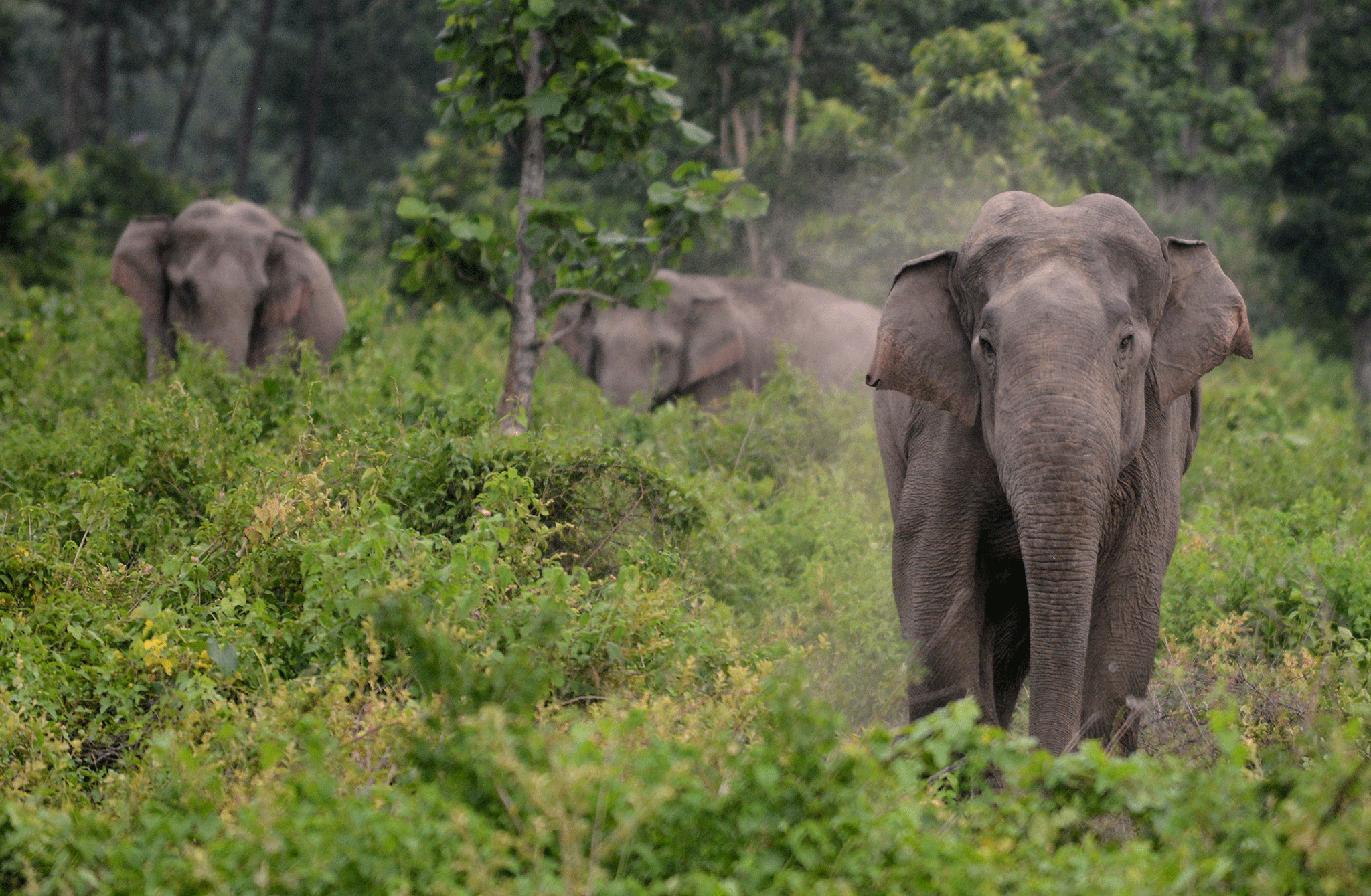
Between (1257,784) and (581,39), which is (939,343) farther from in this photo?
(581,39)

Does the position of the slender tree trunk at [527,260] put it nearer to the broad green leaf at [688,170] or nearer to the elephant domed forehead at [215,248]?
the broad green leaf at [688,170]

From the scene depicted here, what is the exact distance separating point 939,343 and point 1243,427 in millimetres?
6717

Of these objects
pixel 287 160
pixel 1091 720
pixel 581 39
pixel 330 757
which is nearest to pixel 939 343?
pixel 1091 720

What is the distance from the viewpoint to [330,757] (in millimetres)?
3332

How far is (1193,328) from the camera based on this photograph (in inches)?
179

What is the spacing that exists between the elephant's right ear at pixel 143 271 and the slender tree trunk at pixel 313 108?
1772 centimetres

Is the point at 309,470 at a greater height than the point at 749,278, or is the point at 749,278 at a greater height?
the point at 309,470

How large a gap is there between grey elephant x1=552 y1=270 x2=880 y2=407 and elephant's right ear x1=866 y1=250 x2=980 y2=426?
737 cm

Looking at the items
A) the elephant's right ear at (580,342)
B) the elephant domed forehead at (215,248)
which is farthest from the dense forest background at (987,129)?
the elephant domed forehead at (215,248)

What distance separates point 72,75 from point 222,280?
2260 cm

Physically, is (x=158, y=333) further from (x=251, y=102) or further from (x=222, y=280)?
(x=251, y=102)

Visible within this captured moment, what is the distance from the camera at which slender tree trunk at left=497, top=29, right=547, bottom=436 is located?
22.6ft

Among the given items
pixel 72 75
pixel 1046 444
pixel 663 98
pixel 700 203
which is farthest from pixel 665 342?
pixel 72 75

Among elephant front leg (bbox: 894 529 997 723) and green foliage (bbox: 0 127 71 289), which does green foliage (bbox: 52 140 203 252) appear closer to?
green foliage (bbox: 0 127 71 289)
